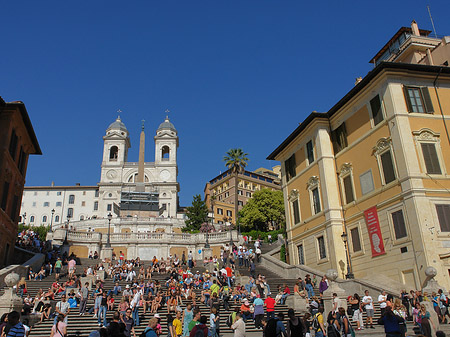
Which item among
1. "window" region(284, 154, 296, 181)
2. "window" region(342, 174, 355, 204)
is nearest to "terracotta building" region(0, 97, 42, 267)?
"window" region(284, 154, 296, 181)

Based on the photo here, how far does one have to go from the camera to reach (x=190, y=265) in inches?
1217

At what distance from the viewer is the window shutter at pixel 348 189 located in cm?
2553

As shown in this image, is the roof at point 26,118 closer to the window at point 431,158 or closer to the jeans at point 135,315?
the jeans at point 135,315

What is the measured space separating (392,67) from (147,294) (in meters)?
18.3

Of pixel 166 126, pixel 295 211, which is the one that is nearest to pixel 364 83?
Result: pixel 295 211

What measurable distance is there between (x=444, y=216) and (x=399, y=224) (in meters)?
2.15

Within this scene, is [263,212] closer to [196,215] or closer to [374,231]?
[196,215]

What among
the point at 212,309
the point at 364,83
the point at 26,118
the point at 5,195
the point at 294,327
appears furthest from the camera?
the point at 26,118

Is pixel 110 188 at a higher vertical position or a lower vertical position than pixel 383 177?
higher

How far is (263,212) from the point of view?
67.4m

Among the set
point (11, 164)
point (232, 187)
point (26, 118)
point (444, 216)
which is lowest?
point (444, 216)

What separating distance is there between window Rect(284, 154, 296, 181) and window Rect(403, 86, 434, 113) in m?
11.3

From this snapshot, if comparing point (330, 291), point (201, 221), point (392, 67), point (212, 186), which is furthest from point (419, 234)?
point (212, 186)

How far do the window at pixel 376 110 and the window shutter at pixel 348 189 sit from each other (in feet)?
13.5
